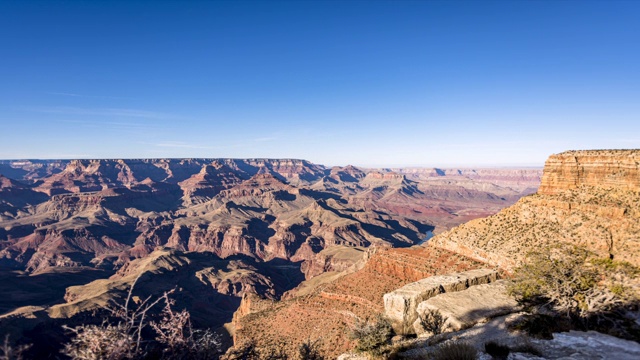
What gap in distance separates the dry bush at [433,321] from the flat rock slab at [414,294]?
165 cm

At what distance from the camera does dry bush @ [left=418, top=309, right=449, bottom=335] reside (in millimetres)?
22527

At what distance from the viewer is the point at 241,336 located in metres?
40.7

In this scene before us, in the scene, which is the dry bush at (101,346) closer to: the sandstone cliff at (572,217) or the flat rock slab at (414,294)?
the flat rock slab at (414,294)

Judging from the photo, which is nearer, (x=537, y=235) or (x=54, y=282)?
(x=537, y=235)

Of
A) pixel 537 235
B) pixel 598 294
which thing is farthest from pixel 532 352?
pixel 537 235

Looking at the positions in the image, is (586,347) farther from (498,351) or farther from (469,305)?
(469,305)

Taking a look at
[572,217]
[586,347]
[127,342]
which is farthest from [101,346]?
[572,217]

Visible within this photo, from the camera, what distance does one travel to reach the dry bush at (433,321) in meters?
22.5

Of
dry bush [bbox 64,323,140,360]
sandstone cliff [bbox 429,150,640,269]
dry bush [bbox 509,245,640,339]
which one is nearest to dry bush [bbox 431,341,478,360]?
dry bush [bbox 509,245,640,339]

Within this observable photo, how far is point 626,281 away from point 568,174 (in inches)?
1129

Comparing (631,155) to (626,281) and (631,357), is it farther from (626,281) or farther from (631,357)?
(631,357)

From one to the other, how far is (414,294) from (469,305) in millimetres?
4570

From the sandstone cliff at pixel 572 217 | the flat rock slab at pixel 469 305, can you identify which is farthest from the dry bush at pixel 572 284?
the sandstone cliff at pixel 572 217

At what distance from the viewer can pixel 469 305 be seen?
24828 mm
